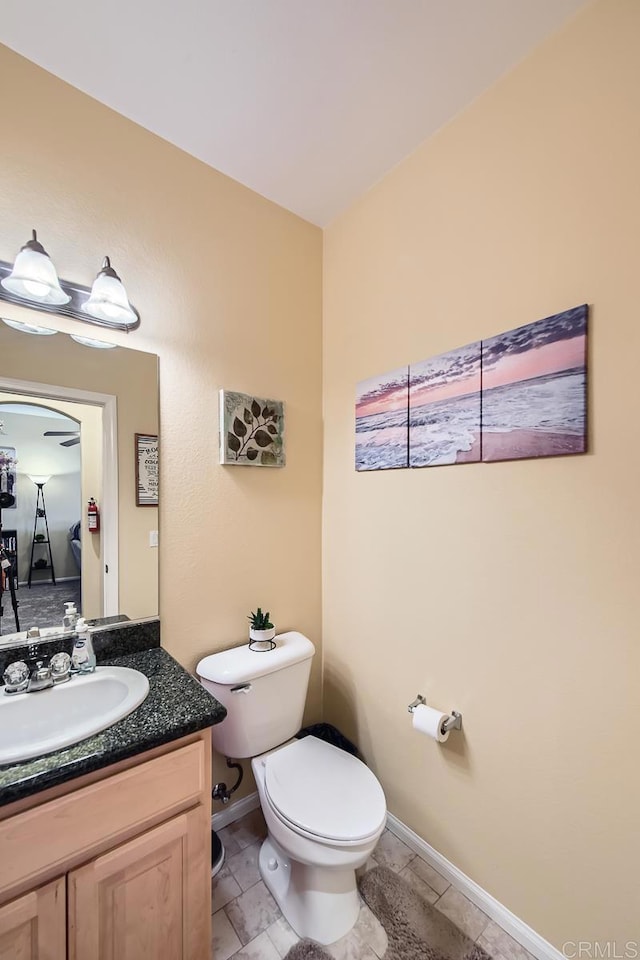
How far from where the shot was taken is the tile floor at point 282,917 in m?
1.17

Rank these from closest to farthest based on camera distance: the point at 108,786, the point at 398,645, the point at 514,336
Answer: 1. the point at 108,786
2. the point at 514,336
3. the point at 398,645

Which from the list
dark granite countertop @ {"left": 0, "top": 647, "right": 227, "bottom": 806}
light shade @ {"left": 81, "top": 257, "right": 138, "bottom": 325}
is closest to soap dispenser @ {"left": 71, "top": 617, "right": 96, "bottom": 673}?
dark granite countertop @ {"left": 0, "top": 647, "right": 227, "bottom": 806}

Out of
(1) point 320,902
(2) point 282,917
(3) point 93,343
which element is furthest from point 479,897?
(3) point 93,343

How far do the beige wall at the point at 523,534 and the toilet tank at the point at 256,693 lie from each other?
1.16ft

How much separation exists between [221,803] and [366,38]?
9.11 ft

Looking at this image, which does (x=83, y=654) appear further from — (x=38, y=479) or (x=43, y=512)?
(x=38, y=479)

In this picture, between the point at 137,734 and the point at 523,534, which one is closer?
the point at 137,734

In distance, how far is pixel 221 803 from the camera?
5.27 ft

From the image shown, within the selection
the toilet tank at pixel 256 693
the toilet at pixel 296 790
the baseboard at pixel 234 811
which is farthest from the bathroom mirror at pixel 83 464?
the baseboard at pixel 234 811

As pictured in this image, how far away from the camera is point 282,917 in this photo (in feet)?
4.17

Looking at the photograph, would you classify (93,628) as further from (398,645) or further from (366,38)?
(366,38)

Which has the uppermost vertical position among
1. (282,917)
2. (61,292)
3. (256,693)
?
(61,292)

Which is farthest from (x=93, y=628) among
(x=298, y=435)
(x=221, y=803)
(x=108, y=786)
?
(x=298, y=435)

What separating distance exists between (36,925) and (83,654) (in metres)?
0.56
